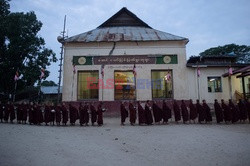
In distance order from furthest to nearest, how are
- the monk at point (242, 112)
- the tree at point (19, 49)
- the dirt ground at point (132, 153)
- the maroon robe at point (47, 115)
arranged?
1. the tree at point (19, 49)
2. the maroon robe at point (47, 115)
3. the monk at point (242, 112)
4. the dirt ground at point (132, 153)

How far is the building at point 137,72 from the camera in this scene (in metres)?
14.7

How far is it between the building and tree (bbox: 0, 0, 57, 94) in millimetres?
11745

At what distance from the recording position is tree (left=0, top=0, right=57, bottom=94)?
22.6 metres

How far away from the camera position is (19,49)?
2320 centimetres

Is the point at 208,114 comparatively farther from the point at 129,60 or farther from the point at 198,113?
the point at 129,60

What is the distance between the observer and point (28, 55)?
24.5m

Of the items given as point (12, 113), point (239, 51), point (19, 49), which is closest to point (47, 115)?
point (12, 113)

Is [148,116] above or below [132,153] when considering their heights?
above

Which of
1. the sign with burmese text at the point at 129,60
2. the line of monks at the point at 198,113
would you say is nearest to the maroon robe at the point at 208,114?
the line of monks at the point at 198,113

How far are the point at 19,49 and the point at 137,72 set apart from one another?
61.6 feet

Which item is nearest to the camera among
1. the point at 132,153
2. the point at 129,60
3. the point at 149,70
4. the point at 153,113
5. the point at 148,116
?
the point at 132,153

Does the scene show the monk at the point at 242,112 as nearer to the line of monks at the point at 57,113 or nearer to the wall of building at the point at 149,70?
the wall of building at the point at 149,70

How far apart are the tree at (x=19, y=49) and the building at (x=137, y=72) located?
1174cm

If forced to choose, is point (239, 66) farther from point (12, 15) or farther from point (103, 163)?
point (12, 15)
